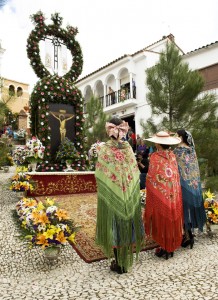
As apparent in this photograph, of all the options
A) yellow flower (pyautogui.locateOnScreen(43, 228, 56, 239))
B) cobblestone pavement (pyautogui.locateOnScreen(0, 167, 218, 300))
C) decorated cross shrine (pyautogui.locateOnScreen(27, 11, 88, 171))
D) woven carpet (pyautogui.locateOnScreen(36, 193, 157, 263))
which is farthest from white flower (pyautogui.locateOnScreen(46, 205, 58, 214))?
decorated cross shrine (pyautogui.locateOnScreen(27, 11, 88, 171))

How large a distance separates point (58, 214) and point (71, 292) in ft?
3.29

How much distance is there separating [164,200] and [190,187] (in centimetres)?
64

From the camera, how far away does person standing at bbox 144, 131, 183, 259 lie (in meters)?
→ 3.37

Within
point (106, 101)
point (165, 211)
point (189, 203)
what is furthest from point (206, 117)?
point (106, 101)

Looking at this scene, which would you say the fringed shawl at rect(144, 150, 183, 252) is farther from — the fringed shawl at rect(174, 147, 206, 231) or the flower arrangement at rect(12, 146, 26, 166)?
the flower arrangement at rect(12, 146, 26, 166)

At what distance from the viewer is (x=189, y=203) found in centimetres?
379

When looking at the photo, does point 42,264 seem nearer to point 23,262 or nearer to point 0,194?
point 23,262

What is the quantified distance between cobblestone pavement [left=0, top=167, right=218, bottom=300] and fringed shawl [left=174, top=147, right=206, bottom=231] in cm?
45

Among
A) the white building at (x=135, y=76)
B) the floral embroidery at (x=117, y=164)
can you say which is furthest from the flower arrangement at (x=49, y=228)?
the white building at (x=135, y=76)

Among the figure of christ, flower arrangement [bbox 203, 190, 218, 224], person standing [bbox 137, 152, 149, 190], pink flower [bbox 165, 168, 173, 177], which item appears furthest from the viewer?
the figure of christ

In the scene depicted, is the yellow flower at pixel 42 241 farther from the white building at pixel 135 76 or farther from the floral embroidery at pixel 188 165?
the white building at pixel 135 76

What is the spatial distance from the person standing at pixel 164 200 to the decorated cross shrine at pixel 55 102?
16.4 ft

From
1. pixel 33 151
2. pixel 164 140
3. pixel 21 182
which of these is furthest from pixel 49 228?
pixel 33 151

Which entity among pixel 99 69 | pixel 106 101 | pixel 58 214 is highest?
pixel 99 69
